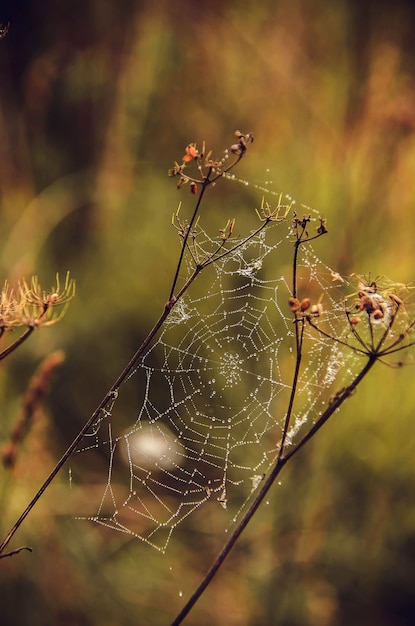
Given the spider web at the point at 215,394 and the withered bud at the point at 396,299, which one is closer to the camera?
the withered bud at the point at 396,299

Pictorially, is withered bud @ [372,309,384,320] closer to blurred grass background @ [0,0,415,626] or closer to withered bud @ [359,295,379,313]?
withered bud @ [359,295,379,313]

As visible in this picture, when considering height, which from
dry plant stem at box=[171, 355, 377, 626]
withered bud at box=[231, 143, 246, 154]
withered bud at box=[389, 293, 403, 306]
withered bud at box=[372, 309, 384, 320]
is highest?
withered bud at box=[231, 143, 246, 154]

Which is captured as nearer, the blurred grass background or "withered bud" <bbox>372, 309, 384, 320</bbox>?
"withered bud" <bbox>372, 309, 384, 320</bbox>

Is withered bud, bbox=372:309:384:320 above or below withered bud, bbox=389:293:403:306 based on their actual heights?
below

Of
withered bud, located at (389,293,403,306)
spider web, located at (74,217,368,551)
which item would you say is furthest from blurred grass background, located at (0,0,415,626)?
withered bud, located at (389,293,403,306)

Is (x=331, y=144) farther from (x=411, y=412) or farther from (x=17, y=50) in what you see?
(x=17, y=50)

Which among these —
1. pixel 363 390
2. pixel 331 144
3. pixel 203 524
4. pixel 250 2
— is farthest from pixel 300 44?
pixel 203 524

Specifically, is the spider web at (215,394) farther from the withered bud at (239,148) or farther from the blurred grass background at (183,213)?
the withered bud at (239,148)

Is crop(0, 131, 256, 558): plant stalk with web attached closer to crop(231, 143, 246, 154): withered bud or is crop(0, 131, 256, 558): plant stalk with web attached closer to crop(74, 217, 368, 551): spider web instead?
crop(231, 143, 246, 154): withered bud

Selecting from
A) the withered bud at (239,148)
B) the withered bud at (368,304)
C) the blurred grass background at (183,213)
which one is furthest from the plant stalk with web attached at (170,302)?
the blurred grass background at (183,213)

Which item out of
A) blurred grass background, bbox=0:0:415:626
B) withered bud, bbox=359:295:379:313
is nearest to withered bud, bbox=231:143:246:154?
withered bud, bbox=359:295:379:313
